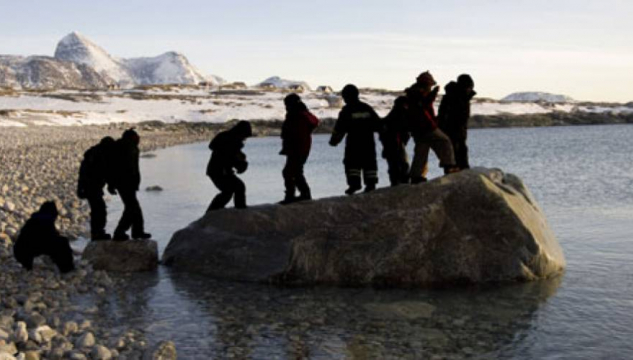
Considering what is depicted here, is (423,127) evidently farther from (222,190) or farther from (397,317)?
(397,317)

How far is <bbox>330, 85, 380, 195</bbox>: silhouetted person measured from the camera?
507 inches

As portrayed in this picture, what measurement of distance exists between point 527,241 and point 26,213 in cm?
1306

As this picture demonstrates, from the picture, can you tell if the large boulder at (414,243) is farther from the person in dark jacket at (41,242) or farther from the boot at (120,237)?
the person in dark jacket at (41,242)

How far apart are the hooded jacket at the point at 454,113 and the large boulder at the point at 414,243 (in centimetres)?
135

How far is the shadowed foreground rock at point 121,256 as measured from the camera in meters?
12.8

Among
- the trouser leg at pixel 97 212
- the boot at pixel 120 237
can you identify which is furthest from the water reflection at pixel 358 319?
the trouser leg at pixel 97 212

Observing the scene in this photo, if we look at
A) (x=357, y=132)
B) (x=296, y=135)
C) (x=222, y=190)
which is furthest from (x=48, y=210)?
(x=357, y=132)

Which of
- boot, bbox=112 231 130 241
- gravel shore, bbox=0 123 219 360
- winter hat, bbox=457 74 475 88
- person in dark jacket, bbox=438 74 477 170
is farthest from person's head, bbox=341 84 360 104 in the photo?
gravel shore, bbox=0 123 219 360

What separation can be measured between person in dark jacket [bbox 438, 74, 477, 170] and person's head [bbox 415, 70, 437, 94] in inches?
22.9

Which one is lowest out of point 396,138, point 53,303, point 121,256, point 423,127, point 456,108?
point 53,303

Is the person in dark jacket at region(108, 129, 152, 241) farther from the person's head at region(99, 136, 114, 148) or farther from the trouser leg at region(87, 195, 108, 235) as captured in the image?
the trouser leg at region(87, 195, 108, 235)

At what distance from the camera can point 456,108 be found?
13422 millimetres

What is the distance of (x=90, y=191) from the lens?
13273 mm

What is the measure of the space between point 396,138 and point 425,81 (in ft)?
4.40
